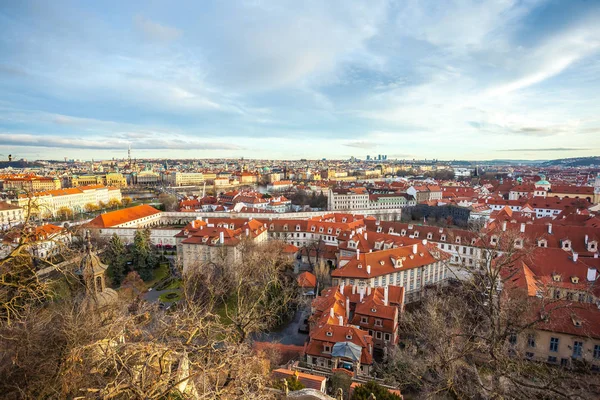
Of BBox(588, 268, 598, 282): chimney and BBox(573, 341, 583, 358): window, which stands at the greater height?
BBox(588, 268, 598, 282): chimney

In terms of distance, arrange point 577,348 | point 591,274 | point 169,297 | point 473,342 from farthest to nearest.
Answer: point 169,297
point 591,274
point 577,348
point 473,342

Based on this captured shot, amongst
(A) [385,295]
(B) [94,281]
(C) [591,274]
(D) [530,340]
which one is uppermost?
(B) [94,281]

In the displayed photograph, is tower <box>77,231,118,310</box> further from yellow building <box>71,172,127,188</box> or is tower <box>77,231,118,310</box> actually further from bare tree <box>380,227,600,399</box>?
yellow building <box>71,172,127,188</box>

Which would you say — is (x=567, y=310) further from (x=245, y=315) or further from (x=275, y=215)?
(x=275, y=215)

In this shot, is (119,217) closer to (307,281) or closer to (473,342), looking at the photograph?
(307,281)

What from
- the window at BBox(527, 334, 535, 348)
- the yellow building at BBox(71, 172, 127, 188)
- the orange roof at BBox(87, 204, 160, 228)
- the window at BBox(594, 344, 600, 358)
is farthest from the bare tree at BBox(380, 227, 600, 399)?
the yellow building at BBox(71, 172, 127, 188)

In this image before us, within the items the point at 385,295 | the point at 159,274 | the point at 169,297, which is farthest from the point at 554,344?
the point at 159,274

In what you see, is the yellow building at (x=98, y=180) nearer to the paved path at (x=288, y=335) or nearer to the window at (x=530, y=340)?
the paved path at (x=288, y=335)

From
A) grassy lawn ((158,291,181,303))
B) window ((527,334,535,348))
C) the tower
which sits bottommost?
grassy lawn ((158,291,181,303))
